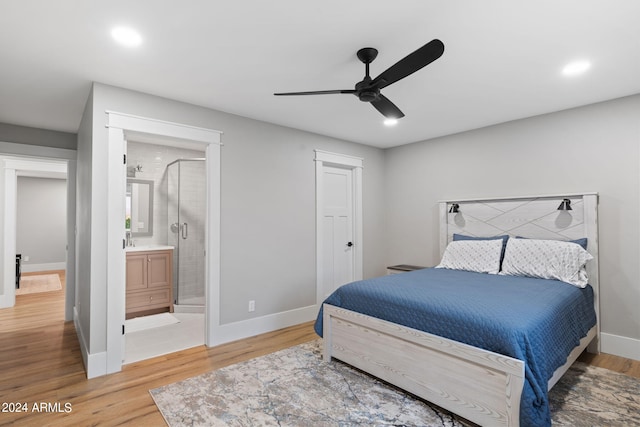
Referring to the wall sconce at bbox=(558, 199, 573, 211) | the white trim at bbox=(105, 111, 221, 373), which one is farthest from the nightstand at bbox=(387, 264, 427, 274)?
the white trim at bbox=(105, 111, 221, 373)

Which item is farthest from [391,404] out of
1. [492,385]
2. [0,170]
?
[0,170]

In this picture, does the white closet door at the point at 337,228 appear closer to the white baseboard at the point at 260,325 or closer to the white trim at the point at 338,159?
the white trim at the point at 338,159

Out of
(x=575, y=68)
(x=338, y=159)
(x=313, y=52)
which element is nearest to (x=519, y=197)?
(x=575, y=68)

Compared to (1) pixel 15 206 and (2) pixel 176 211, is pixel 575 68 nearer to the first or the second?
(2) pixel 176 211

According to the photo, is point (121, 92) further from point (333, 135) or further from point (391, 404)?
point (391, 404)

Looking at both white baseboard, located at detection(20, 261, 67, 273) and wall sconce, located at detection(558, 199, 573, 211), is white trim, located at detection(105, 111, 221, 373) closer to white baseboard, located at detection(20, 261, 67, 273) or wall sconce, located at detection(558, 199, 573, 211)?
wall sconce, located at detection(558, 199, 573, 211)

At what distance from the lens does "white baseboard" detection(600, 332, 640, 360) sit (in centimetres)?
294

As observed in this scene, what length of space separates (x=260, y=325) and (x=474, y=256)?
2.48 meters

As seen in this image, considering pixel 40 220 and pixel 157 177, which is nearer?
pixel 157 177

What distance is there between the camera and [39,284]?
21.0 ft

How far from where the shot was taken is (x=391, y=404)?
219 centimetres

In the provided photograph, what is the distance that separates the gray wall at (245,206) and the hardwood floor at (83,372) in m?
0.31

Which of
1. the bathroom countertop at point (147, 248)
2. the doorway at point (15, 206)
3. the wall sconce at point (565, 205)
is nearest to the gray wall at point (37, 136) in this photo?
the doorway at point (15, 206)

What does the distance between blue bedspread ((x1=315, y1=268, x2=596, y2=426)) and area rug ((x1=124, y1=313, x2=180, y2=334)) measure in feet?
7.30
